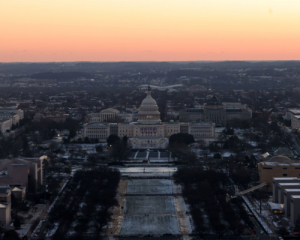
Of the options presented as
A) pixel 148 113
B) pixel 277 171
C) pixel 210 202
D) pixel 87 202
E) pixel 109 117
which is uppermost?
pixel 277 171

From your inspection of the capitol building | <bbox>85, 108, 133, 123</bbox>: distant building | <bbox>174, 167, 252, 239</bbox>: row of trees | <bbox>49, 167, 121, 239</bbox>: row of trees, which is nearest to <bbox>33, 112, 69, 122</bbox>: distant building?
<bbox>85, 108, 133, 123</bbox>: distant building

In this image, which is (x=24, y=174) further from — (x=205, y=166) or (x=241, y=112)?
(x=241, y=112)

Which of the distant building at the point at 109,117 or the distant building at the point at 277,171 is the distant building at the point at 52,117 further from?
the distant building at the point at 277,171

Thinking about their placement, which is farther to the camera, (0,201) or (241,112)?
(241,112)

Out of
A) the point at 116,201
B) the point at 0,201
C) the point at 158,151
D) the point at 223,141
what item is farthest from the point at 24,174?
the point at 223,141

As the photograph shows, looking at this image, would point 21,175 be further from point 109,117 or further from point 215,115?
point 215,115

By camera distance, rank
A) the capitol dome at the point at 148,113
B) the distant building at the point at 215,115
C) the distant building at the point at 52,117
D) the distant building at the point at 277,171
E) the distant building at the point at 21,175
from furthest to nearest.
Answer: the distant building at the point at 215,115 → the distant building at the point at 52,117 → the capitol dome at the point at 148,113 → the distant building at the point at 277,171 → the distant building at the point at 21,175

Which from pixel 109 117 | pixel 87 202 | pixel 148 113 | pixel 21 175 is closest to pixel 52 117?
pixel 109 117

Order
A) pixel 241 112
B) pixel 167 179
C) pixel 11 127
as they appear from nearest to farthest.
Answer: pixel 167 179 < pixel 11 127 < pixel 241 112

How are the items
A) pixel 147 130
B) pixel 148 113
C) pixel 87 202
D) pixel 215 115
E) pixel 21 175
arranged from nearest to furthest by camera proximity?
1. pixel 87 202
2. pixel 21 175
3. pixel 147 130
4. pixel 148 113
5. pixel 215 115

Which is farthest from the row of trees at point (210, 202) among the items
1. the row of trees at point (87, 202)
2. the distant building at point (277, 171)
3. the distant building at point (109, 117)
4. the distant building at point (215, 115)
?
the distant building at point (215, 115)

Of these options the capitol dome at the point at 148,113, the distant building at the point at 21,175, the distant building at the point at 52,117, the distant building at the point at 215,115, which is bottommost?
the distant building at the point at 215,115
